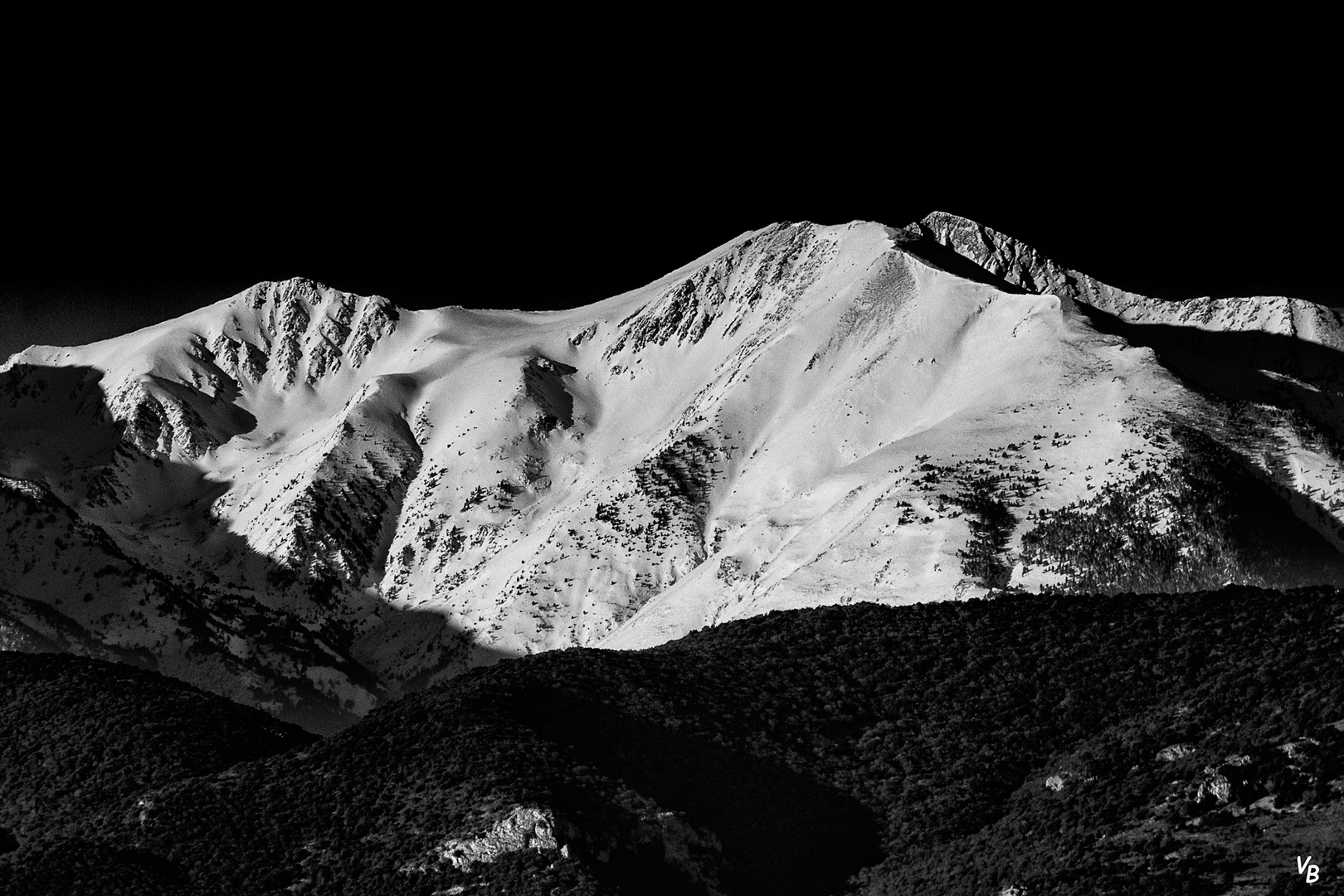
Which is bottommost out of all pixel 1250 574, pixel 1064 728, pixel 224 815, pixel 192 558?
pixel 192 558

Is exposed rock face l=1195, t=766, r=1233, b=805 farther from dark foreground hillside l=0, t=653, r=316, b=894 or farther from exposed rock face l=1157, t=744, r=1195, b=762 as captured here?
dark foreground hillside l=0, t=653, r=316, b=894

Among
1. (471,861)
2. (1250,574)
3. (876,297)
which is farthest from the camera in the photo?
(876,297)

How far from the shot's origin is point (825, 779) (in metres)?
57.2

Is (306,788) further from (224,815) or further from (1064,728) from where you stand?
(1064,728)

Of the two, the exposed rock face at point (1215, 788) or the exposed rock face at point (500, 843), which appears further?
the exposed rock face at point (500, 843)

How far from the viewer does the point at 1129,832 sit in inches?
1791

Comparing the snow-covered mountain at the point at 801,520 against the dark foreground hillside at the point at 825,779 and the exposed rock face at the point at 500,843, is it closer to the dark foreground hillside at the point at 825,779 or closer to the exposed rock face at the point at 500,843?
the dark foreground hillside at the point at 825,779

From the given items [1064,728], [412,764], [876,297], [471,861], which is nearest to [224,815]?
[412,764]

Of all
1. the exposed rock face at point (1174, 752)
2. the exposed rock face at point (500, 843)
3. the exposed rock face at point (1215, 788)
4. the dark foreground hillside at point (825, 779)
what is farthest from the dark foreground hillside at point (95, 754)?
the exposed rock face at point (1215, 788)

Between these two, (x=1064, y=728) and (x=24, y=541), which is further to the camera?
(x=24, y=541)

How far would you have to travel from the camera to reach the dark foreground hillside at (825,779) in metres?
45.2

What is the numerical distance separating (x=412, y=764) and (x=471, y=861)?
7.48 m

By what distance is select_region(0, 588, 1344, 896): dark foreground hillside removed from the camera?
148 feet

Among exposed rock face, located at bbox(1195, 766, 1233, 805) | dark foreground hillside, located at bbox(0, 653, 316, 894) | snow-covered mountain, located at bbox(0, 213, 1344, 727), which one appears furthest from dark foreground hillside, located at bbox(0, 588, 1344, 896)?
snow-covered mountain, located at bbox(0, 213, 1344, 727)
